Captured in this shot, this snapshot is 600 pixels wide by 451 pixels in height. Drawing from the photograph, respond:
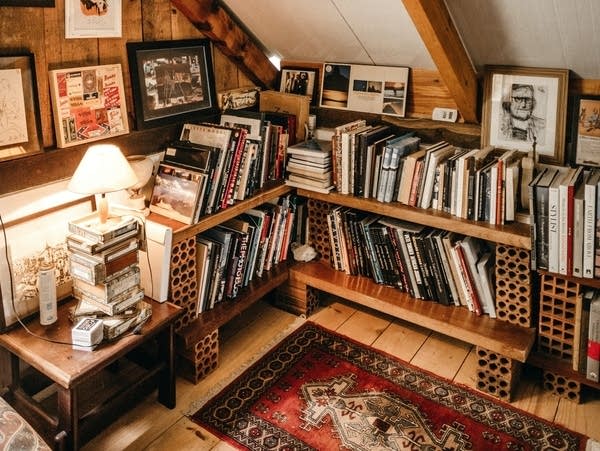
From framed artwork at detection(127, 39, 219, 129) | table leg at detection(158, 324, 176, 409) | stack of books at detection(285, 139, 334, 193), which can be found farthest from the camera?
stack of books at detection(285, 139, 334, 193)

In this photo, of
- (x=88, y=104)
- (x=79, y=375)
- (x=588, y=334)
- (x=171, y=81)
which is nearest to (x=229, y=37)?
(x=171, y=81)

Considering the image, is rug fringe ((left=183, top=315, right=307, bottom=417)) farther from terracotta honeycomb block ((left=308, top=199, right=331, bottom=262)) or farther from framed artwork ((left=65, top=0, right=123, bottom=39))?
framed artwork ((left=65, top=0, right=123, bottom=39))

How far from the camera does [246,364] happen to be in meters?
2.36

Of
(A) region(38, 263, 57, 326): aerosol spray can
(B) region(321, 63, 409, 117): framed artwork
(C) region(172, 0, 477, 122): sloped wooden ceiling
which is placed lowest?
(A) region(38, 263, 57, 326): aerosol spray can

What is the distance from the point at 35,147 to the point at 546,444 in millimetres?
2011

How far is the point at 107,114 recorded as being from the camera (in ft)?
6.86

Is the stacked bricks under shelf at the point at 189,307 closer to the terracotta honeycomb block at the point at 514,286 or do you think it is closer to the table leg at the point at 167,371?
the table leg at the point at 167,371

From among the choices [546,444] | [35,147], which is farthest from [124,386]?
[546,444]

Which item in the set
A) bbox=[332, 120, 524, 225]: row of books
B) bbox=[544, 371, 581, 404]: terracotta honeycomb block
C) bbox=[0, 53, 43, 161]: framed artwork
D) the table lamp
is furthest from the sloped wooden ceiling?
bbox=[544, 371, 581, 404]: terracotta honeycomb block

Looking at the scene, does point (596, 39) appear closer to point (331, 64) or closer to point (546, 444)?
point (331, 64)

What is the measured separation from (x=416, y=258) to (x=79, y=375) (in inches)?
54.7

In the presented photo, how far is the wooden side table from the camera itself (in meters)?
1.66

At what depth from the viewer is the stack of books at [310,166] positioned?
8.20 feet

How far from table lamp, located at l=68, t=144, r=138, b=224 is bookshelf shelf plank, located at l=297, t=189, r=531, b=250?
38.9 inches
